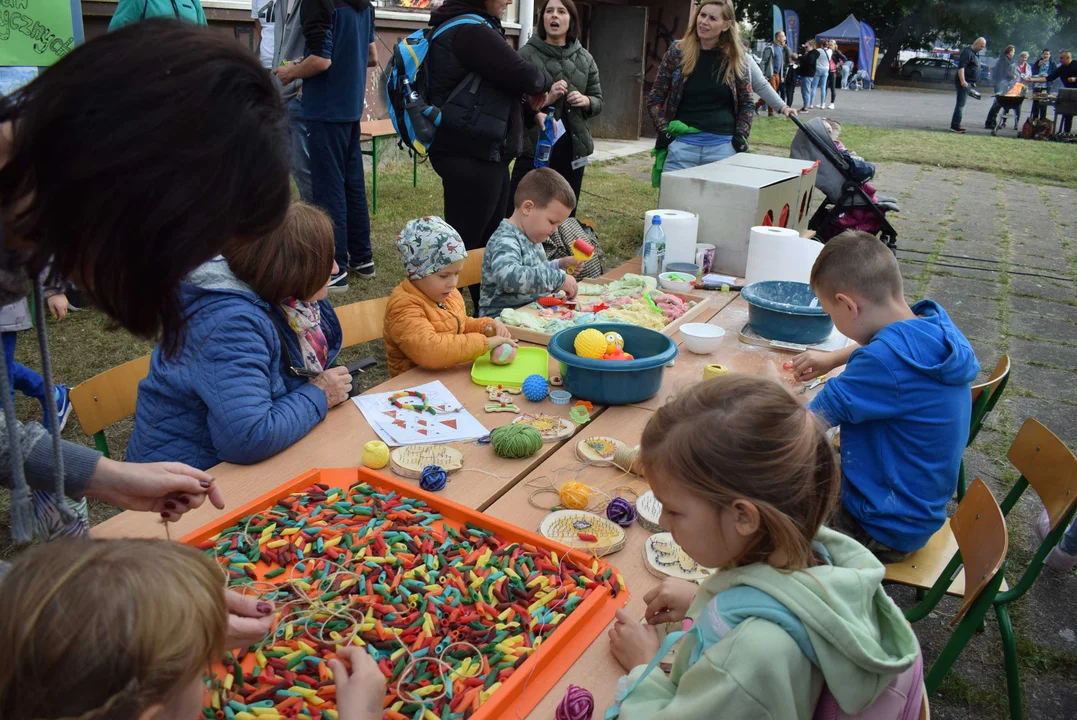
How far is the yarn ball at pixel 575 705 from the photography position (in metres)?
1.22

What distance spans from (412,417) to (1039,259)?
7211mm

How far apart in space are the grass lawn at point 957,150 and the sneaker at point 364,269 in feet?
31.6

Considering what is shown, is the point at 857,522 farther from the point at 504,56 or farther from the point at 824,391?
the point at 504,56

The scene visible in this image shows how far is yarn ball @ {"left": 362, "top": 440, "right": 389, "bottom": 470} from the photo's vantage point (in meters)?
1.94

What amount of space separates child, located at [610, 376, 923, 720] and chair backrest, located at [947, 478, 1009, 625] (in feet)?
1.52

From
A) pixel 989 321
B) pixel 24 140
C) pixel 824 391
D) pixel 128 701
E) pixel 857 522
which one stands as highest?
pixel 24 140

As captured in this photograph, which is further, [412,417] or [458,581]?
[412,417]

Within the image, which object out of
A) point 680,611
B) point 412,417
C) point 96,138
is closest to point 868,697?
point 680,611

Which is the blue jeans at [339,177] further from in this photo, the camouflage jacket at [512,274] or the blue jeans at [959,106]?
the blue jeans at [959,106]

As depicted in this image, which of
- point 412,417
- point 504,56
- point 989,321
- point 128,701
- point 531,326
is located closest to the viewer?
point 128,701

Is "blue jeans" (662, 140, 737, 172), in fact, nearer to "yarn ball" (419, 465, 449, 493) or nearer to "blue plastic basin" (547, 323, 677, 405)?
"blue plastic basin" (547, 323, 677, 405)

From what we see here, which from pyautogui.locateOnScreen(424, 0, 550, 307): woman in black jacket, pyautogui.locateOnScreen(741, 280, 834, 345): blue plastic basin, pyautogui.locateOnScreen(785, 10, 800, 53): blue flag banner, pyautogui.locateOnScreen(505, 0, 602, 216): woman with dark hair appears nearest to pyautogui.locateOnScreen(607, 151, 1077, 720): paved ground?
pyautogui.locateOnScreen(741, 280, 834, 345): blue plastic basin

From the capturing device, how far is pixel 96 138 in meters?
0.86

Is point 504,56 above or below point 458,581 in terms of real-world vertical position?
above
